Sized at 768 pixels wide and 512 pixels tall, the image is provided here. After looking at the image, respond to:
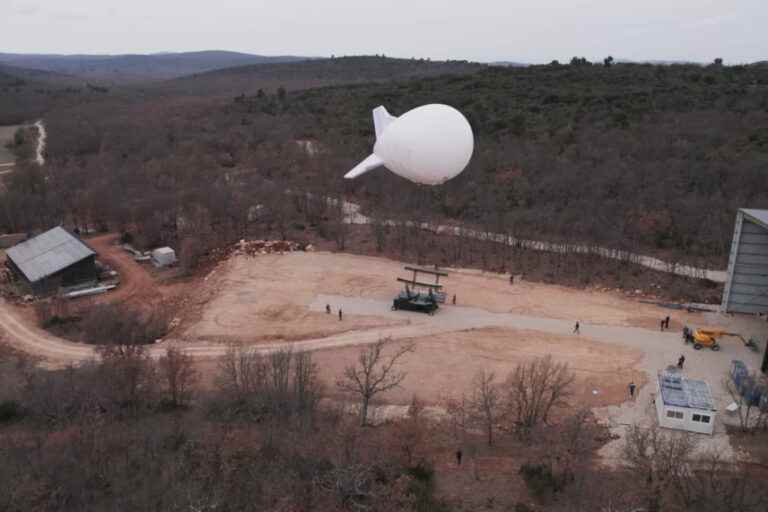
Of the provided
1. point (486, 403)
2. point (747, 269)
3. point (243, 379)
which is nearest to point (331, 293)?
point (243, 379)

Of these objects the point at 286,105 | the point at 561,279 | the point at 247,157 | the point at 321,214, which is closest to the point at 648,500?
the point at 561,279

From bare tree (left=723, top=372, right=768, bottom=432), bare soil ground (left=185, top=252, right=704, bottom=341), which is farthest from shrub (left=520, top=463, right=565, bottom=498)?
bare soil ground (left=185, top=252, right=704, bottom=341)

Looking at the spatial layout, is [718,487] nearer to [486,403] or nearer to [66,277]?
[486,403]

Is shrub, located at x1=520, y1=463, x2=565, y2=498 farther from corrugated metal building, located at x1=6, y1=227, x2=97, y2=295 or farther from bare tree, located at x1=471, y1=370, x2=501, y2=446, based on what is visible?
corrugated metal building, located at x1=6, y1=227, x2=97, y2=295

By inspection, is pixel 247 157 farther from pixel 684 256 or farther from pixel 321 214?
pixel 684 256

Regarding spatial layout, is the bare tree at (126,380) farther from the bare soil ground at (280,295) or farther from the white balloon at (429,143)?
the white balloon at (429,143)
